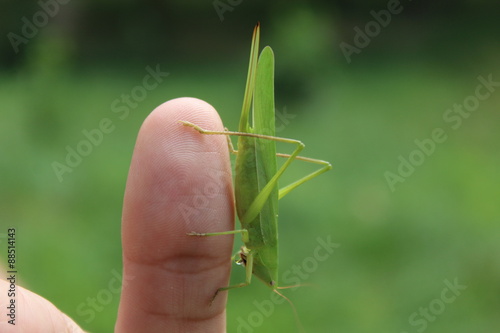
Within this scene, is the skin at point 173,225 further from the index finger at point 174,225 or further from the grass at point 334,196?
the grass at point 334,196

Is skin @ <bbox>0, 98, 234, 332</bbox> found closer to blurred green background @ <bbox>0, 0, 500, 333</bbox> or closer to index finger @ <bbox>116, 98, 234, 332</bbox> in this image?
index finger @ <bbox>116, 98, 234, 332</bbox>

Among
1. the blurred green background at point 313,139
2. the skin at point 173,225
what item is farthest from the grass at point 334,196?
the skin at point 173,225

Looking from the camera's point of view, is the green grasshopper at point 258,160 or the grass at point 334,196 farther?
the grass at point 334,196

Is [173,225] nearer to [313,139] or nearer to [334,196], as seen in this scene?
[334,196]

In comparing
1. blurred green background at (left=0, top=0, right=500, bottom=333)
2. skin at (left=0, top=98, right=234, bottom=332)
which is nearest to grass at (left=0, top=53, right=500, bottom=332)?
blurred green background at (left=0, top=0, right=500, bottom=333)

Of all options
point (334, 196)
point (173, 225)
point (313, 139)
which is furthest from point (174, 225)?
point (313, 139)

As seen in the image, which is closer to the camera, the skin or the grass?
the skin

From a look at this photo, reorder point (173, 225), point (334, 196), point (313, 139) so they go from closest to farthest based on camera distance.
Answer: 1. point (173, 225)
2. point (334, 196)
3. point (313, 139)
